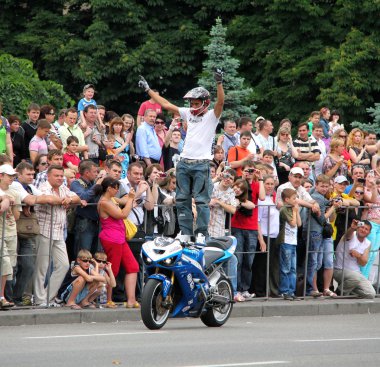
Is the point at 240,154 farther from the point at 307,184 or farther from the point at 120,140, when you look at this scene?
the point at 120,140

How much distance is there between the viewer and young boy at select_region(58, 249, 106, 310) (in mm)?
19594

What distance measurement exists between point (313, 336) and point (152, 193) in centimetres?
464

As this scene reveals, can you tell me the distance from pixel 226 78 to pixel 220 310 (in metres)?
15.4

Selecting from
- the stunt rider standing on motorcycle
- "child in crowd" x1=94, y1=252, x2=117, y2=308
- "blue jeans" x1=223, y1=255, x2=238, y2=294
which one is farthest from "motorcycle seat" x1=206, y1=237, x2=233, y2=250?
"blue jeans" x1=223, y1=255, x2=238, y2=294

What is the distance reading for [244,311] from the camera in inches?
830

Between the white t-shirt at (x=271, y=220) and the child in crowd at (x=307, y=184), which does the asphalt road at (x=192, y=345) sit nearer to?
the white t-shirt at (x=271, y=220)

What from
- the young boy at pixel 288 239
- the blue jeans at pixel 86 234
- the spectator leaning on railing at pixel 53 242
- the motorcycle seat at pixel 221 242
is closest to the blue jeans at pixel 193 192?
the motorcycle seat at pixel 221 242

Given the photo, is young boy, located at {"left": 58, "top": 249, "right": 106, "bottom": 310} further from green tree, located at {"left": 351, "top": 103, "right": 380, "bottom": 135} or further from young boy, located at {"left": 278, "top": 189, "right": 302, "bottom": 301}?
green tree, located at {"left": 351, "top": 103, "right": 380, "bottom": 135}

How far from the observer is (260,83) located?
37.8m

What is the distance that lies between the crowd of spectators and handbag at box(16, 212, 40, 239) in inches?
0.7

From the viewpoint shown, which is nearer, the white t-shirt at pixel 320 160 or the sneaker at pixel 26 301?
the sneaker at pixel 26 301

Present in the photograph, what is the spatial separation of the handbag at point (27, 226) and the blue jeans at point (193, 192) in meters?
1.90

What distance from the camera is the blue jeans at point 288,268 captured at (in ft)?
72.9

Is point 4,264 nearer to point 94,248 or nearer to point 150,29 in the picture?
point 94,248
